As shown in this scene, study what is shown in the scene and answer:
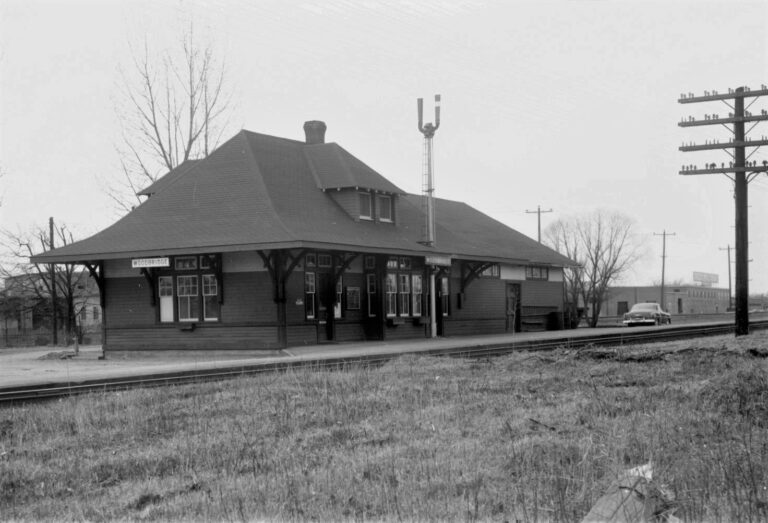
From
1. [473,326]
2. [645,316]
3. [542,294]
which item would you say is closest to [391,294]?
[473,326]

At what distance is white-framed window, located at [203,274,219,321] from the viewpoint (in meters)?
29.5

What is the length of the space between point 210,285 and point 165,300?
6.10 ft

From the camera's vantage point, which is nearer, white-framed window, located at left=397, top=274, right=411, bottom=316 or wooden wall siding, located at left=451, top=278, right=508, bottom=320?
white-framed window, located at left=397, top=274, right=411, bottom=316

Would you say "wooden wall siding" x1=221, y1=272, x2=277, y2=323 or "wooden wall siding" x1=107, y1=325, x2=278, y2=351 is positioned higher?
"wooden wall siding" x1=221, y1=272, x2=277, y2=323

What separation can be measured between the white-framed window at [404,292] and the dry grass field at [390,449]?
1899 cm

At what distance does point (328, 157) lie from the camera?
35.9 m

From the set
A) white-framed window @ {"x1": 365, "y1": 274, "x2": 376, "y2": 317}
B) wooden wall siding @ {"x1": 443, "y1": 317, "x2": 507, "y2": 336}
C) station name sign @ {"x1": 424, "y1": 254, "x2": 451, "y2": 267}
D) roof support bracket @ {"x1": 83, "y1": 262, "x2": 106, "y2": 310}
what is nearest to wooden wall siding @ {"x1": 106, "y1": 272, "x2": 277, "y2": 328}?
roof support bracket @ {"x1": 83, "y1": 262, "x2": 106, "y2": 310}

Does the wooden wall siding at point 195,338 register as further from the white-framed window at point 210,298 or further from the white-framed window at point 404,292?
the white-framed window at point 404,292

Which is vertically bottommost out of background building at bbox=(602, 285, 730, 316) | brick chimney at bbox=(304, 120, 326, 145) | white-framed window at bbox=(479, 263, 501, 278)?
background building at bbox=(602, 285, 730, 316)

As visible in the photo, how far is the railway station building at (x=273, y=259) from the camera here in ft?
94.4

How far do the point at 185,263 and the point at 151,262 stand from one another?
4.28 ft

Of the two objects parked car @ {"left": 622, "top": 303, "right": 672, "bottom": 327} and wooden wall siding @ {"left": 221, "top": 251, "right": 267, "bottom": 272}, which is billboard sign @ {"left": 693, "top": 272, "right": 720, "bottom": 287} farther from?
wooden wall siding @ {"left": 221, "top": 251, "right": 267, "bottom": 272}

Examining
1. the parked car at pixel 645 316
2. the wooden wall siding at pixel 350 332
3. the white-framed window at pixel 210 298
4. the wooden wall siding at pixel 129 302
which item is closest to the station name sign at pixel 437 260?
the wooden wall siding at pixel 350 332

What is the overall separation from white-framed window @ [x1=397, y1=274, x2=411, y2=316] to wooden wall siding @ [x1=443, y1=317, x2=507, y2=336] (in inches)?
119
